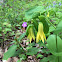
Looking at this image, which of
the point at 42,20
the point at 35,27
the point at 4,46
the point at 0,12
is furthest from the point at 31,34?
the point at 0,12

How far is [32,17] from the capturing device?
775 millimetres

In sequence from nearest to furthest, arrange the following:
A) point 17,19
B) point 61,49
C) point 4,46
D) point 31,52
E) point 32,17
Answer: point 32,17 < point 61,49 < point 31,52 < point 4,46 < point 17,19

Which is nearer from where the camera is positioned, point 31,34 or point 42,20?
point 42,20

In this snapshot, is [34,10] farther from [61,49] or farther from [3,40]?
[3,40]

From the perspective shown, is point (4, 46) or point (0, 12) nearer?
point (4, 46)

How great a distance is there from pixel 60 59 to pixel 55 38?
215 mm

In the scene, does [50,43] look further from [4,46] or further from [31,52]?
[4,46]

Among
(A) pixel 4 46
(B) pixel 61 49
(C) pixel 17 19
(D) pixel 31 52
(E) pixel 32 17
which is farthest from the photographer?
(C) pixel 17 19

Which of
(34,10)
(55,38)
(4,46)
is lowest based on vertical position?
(4,46)

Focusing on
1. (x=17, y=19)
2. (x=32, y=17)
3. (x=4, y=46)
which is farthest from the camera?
(x=17, y=19)

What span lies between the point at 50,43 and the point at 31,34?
0.20m

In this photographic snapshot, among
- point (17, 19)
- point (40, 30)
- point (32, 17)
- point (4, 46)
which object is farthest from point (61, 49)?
point (17, 19)

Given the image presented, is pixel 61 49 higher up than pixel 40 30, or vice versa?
pixel 40 30

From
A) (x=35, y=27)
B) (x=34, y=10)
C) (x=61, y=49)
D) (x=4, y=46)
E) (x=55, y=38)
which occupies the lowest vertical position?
(x=4, y=46)
